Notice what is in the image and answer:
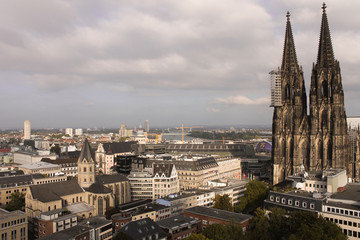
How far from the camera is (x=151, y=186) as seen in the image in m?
97.9

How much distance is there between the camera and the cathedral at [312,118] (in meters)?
92.1

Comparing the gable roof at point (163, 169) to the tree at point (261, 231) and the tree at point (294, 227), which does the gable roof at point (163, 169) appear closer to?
the tree at point (294, 227)

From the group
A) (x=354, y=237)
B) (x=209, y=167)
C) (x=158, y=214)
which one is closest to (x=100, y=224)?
(x=158, y=214)

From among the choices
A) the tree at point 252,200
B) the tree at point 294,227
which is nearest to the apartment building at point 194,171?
the tree at point 252,200

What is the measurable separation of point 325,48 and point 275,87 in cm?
1941

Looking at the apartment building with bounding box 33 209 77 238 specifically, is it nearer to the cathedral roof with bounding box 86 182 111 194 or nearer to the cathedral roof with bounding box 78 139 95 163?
the cathedral roof with bounding box 86 182 111 194

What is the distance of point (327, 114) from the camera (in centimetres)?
9388

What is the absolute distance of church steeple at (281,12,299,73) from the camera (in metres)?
106

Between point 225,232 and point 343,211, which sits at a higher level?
point 343,211

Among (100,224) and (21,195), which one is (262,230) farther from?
(21,195)

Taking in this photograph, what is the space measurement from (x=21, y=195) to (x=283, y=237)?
69975 millimetres

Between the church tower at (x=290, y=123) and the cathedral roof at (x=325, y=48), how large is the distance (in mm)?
9215

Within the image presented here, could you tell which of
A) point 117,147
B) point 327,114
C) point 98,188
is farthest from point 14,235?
point 117,147

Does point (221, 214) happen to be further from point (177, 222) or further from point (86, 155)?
point (86, 155)
